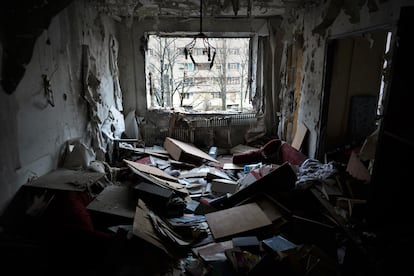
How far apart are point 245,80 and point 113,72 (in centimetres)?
281

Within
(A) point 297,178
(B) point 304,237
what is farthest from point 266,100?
(B) point 304,237

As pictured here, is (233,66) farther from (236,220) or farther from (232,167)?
(236,220)

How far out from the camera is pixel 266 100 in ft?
18.1

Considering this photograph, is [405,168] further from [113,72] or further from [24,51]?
[113,72]

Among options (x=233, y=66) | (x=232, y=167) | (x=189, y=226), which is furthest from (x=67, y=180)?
(x=233, y=66)

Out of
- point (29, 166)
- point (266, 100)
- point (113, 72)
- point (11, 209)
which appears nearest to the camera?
point (11, 209)

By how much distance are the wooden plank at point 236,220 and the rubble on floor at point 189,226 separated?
10mm

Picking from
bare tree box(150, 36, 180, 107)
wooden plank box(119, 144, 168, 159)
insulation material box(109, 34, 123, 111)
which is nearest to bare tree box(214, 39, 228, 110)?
bare tree box(150, 36, 180, 107)

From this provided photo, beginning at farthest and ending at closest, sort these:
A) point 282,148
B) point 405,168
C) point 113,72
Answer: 1. point 113,72
2. point 282,148
3. point 405,168

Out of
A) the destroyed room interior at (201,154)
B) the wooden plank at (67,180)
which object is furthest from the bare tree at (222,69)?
the wooden plank at (67,180)

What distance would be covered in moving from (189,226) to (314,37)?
3.09 meters

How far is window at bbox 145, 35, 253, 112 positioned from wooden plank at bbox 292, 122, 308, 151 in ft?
5.27

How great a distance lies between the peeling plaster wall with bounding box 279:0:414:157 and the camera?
281 centimetres

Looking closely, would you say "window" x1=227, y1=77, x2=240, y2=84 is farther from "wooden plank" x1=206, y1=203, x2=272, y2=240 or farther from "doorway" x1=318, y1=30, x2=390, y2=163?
"wooden plank" x1=206, y1=203, x2=272, y2=240
